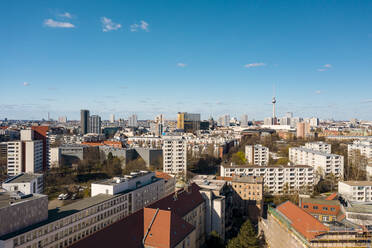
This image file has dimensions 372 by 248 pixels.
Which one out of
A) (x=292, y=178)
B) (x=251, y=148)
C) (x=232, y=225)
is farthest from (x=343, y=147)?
(x=232, y=225)

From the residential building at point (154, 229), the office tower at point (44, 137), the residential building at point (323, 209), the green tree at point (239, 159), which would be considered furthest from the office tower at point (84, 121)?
the residential building at point (323, 209)

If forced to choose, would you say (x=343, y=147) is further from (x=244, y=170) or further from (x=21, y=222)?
(x=21, y=222)

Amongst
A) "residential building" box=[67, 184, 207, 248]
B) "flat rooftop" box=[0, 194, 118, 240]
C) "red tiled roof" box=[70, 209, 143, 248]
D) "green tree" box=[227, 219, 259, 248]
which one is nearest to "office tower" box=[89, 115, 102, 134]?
"flat rooftop" box=[0, 194, 118, 240]

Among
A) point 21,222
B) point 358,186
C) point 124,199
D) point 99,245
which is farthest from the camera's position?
point 358,186

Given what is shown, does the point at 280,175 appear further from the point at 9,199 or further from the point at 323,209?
the point at 9,199

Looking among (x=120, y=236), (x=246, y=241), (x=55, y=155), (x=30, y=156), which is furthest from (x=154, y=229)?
(x=55, y=155)

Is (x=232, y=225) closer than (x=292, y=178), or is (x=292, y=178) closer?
(x=232, y=225)

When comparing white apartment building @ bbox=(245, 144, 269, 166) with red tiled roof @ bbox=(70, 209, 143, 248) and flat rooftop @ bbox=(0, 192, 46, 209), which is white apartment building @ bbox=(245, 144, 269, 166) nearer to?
red tiled roof @ bbox=(70, 209, 143, 248)
